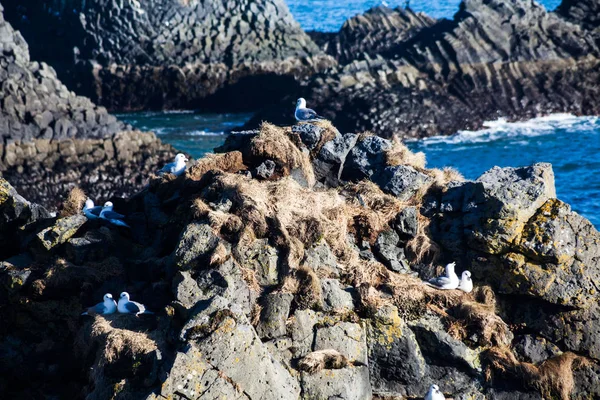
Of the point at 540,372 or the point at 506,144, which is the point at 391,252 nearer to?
the point at 540,372

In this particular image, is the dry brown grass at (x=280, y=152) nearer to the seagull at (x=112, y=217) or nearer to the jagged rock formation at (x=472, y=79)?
the seagull at (x=112, y=217)

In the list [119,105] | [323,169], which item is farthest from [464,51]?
[323,169]

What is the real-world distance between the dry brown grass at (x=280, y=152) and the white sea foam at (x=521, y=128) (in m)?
24.4

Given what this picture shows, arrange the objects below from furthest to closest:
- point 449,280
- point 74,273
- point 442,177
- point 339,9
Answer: point 339,9, point 442,177, point 74,273, point 449,280

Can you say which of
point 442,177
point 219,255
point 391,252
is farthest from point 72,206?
point 442,177

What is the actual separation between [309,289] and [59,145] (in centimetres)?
2382

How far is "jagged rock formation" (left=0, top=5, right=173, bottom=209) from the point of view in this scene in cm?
3144

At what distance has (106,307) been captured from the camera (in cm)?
1239

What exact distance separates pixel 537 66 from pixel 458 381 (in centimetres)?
3499

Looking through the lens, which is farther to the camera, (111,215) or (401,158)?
(401,158)

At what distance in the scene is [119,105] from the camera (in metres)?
53.6

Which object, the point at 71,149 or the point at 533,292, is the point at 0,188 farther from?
the point at 71,149

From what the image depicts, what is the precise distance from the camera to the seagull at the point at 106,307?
1233cm

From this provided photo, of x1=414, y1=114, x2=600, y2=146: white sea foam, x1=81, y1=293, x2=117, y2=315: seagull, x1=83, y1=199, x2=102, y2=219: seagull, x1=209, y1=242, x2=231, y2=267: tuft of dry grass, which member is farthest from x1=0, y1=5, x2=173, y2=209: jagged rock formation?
x1=209, y1=242, x2=231, y2=267: tuft of dry grass
